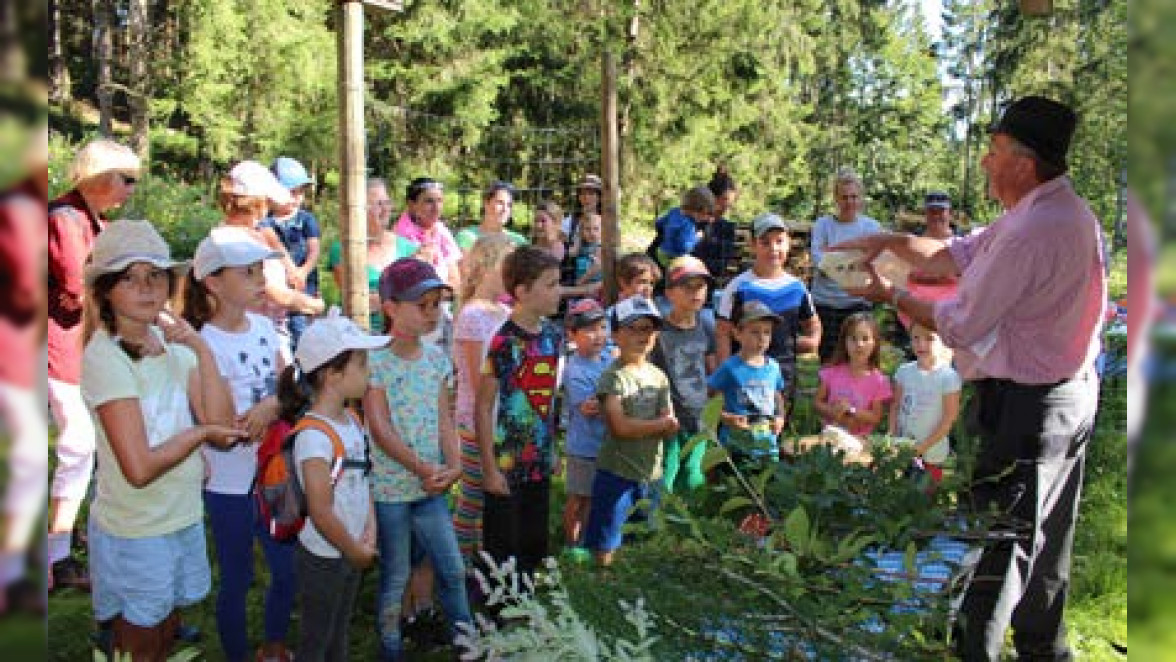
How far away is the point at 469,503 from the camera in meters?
4.39

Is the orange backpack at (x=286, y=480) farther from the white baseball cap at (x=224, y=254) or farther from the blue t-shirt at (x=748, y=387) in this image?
the blue t-shirt at (x=748, y=387)

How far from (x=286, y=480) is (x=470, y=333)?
1.64 meters

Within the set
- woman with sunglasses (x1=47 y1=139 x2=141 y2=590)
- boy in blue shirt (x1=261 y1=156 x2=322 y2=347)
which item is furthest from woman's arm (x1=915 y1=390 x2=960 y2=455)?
woman with sunglasses (x1=47 y1=139 x2=141 y2=590)

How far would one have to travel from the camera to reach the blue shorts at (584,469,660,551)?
4340 mm

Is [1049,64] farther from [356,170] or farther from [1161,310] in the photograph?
[1161,310]

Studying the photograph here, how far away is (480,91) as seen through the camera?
62.1ft

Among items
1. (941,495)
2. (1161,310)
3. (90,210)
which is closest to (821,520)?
(941,495)

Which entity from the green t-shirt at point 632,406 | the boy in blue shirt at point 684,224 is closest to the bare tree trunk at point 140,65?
the boy in blue shirt at point 684,224

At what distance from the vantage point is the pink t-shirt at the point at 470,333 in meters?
4.56

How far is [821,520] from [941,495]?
0.29 metres

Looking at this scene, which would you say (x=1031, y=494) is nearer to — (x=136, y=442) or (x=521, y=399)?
(x=521, y=399)

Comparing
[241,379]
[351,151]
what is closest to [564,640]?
[241,379]

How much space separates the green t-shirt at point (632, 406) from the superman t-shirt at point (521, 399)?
0.98 feet

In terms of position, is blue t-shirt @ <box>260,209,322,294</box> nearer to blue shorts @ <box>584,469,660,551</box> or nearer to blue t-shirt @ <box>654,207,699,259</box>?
blue t-shirt @ <box>654,207,699,259</box>
